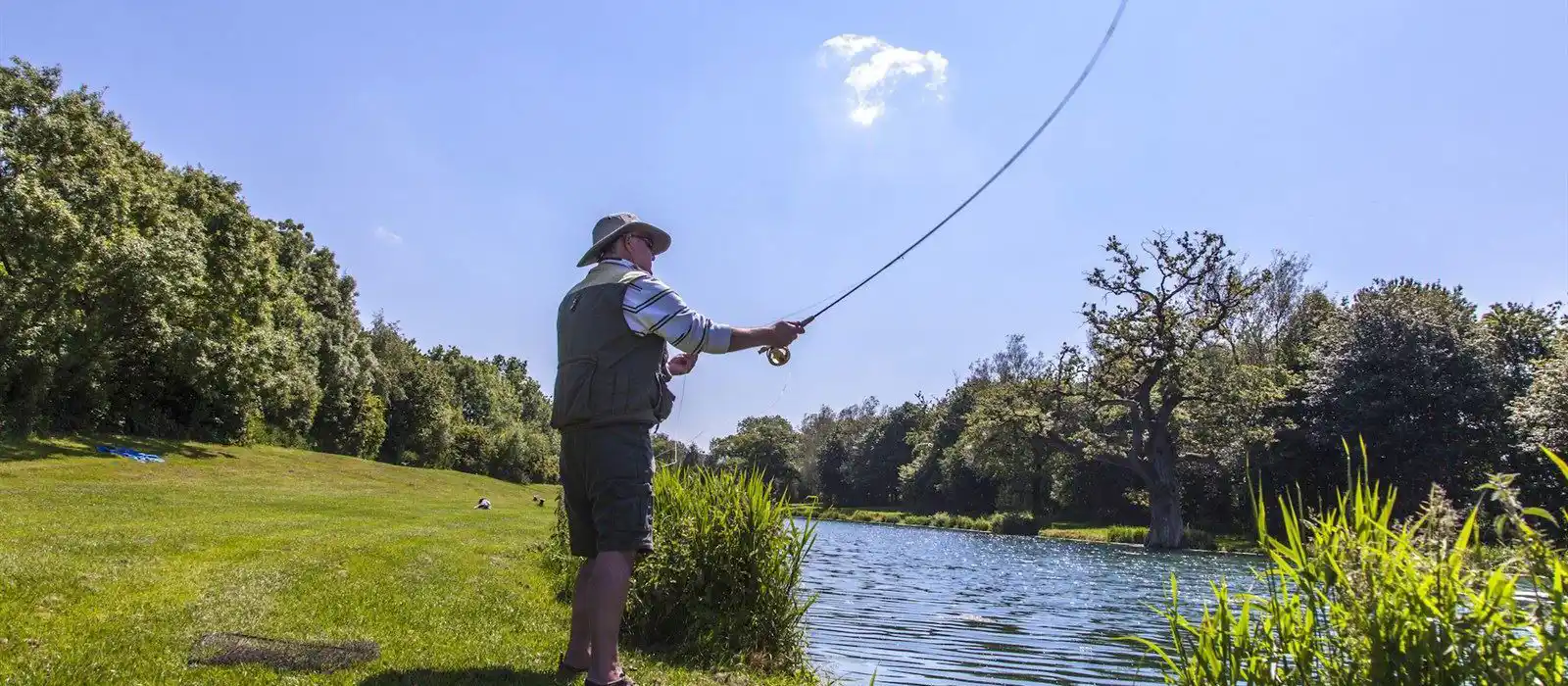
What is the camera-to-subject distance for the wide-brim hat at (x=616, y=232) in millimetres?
4883

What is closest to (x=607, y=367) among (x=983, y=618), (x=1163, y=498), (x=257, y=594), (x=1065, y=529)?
(x=257, y=594)

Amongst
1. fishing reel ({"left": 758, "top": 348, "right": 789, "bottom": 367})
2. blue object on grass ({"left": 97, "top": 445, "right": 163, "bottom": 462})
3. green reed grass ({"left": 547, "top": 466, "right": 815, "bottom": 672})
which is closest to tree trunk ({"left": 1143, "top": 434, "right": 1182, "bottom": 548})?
green reed grass ({"left": 547, "top": 466, "right": 815, "bottom": 672})

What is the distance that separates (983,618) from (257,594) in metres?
7.77

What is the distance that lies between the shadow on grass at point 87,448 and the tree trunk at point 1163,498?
36898 millimetres

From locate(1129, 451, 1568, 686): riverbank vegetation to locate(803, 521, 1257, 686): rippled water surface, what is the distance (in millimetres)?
456

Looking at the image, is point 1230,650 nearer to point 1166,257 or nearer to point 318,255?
point 1166,257

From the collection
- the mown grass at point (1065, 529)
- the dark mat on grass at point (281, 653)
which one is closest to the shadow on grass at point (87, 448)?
A: the mown grass at point (1065, 529)

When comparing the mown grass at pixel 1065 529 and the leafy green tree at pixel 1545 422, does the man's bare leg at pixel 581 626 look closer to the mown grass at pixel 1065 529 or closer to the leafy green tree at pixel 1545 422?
the mown grass at pixel 1065 529

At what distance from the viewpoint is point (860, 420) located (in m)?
111

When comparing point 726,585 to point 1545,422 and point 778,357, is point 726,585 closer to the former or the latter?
point 778,357

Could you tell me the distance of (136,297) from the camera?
2888 cm

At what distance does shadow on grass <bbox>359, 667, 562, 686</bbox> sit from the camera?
167 inches

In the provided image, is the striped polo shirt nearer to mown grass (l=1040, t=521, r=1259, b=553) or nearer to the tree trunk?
mown grass (l=1040, t=521, r=1259, b=553)

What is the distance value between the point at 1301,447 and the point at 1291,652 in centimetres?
4372
